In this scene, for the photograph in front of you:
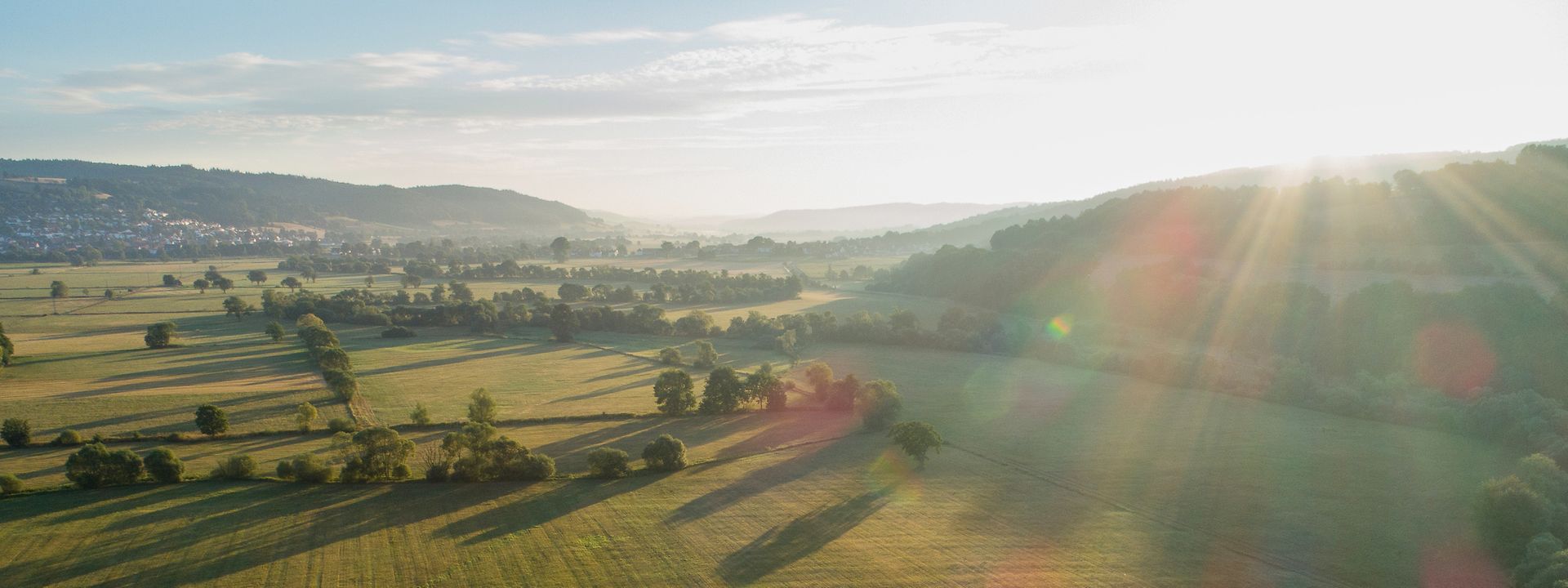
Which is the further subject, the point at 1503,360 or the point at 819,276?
the point at 819,276

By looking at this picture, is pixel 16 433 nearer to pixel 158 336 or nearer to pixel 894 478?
pixel 158 336

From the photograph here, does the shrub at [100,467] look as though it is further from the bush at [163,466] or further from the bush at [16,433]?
the bush at [16,433]

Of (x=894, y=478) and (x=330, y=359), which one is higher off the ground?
(x=330, y=359)

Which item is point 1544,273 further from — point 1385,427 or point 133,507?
point 133,507

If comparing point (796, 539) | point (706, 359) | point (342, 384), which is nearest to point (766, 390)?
point (706, 359)

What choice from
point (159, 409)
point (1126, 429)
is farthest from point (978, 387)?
point (159, 409)

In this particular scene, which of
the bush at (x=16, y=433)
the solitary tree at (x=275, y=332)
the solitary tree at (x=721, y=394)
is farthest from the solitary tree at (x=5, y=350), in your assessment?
the solitary tree at (x=721, y=394)
